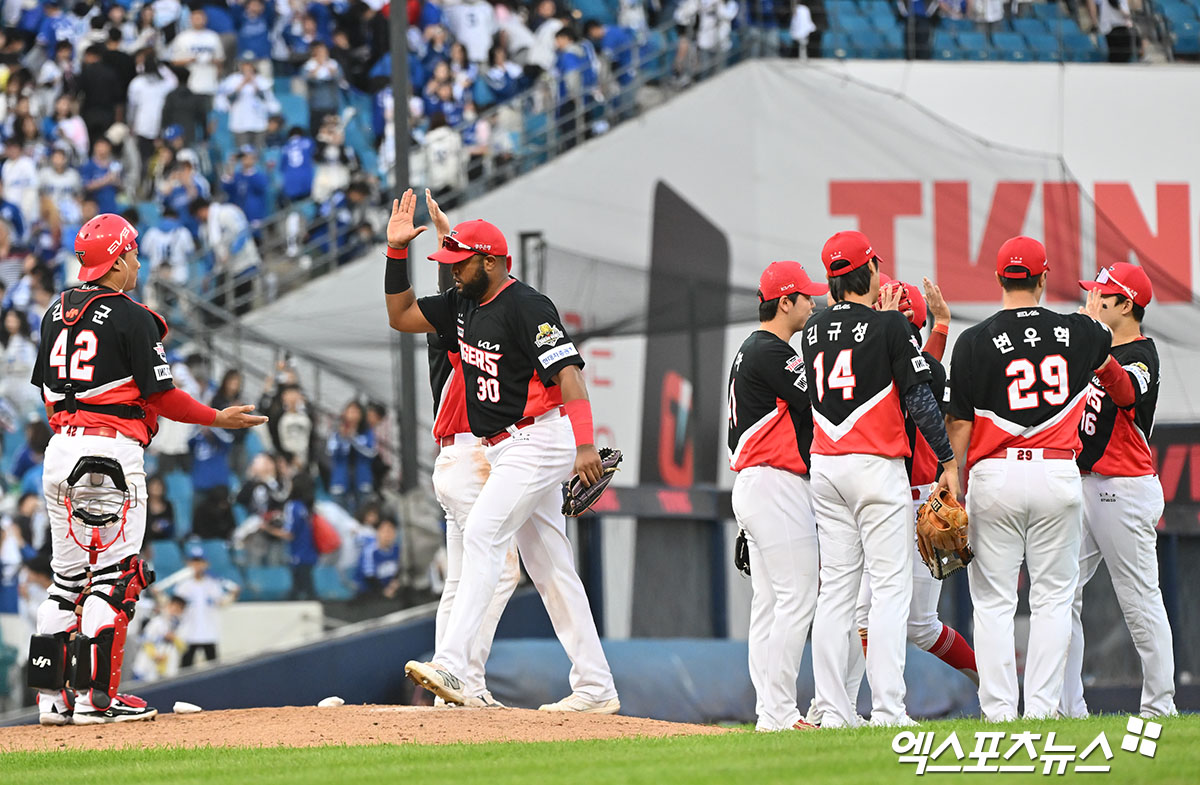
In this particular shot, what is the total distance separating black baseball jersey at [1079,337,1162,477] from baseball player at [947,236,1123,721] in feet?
2.25

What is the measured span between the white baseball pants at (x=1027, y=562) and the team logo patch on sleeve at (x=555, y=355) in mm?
1982

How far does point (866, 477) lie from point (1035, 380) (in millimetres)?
965

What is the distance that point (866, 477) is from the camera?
23.0ft

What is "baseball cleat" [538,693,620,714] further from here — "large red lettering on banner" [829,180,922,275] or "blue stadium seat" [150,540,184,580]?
"large red lettering on banner" [829,180,922,275]

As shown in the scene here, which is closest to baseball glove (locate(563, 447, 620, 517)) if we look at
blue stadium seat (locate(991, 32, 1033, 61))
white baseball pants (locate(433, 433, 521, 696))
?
white baseball pants (locate(433, 433, 521, 696))

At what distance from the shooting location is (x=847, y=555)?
23.5ft

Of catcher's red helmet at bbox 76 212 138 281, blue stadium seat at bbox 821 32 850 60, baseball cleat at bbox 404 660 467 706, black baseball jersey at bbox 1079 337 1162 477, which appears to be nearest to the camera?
baseball cleat at bbox 404 660 467 706

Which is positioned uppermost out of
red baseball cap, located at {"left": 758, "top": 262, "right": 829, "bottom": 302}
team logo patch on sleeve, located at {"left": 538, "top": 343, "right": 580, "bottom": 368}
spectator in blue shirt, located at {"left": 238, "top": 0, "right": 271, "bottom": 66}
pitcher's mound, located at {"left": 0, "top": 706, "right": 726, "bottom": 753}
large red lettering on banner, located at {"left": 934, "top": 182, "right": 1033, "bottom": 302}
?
spectator in blue shirt, located at {"left": 238, "top": 0, "right": 271, "bottom": 66}

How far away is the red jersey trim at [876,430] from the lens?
23.1ft

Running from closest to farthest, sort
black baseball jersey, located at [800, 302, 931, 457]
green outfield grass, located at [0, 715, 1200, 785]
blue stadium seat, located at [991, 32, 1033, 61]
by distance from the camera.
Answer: green outfield grass, located at [0, 715, 1200, 785] < black baseball jersey, located at [800, 302, 931, 457] < blue stadium seat, located at [991, 32, 1033, 61]

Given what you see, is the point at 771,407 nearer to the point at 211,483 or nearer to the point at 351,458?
the point at 351,458

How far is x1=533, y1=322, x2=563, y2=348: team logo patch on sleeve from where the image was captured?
23.7ft

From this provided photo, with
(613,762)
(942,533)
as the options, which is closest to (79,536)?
(613,762)

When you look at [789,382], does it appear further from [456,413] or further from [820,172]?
[820,172]
